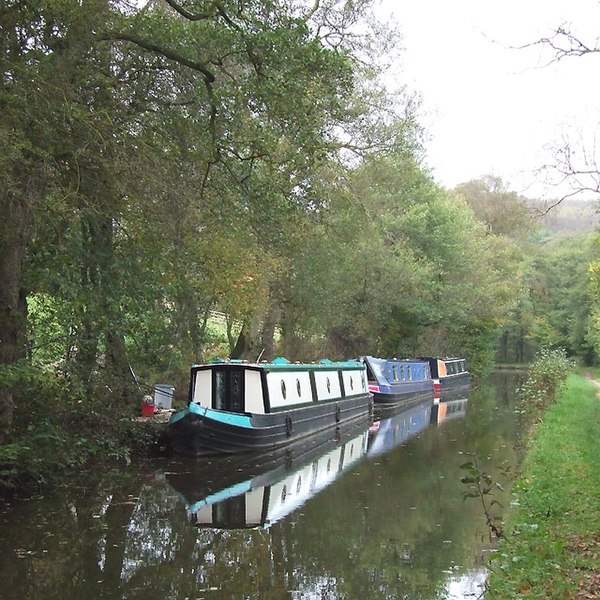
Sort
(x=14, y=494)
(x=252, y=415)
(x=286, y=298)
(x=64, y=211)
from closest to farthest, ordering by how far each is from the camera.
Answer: (x=64, y=211) → (x=14, y=494) → (x=252, y=415) → (x=286, y=298)

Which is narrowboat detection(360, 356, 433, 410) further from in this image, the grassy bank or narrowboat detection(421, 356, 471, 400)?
the grassy bank

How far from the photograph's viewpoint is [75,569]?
7.09 meters

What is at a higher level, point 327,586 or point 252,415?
point 252,415

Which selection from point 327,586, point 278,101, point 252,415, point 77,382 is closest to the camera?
point 327,586

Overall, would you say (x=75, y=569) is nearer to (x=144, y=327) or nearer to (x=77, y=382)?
(x=77, y=382)

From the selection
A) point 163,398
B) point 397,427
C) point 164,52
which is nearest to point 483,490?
point 164,52

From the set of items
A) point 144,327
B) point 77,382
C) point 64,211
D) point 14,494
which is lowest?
point 14,494

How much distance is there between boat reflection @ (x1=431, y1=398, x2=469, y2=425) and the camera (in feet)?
74.9

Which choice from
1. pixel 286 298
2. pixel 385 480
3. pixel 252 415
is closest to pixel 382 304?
pixel 286 298

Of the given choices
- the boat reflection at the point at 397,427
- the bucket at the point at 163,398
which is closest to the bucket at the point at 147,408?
the bucket at the point at 163,398

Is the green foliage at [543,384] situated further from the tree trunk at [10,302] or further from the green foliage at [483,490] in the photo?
the tree trunk at [10,302]

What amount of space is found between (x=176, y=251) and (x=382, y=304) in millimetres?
16564

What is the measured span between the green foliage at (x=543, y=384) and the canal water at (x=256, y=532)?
7607 mm

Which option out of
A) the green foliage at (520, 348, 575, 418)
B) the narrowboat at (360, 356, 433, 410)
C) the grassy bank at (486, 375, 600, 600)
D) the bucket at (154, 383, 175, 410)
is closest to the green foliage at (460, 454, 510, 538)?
the grassy bank at (486, 375, 600, 600)
